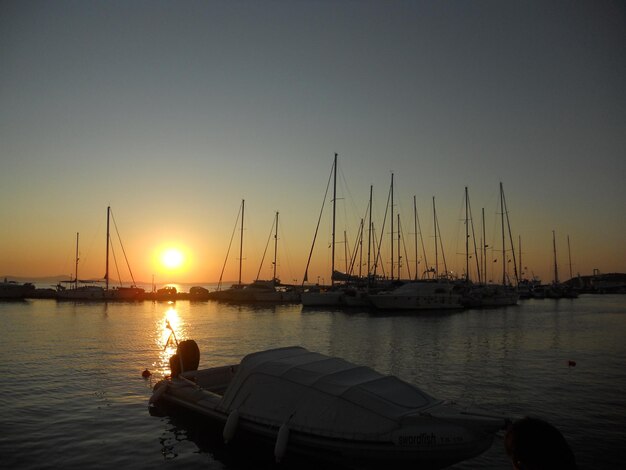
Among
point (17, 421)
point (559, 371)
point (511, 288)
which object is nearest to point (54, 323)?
point (17, 421)

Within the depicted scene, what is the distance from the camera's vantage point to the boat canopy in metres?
11.2

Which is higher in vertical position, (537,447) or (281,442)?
(537,447)

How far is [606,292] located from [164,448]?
223730mm

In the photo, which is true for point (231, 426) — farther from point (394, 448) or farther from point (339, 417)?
point (394, 448)

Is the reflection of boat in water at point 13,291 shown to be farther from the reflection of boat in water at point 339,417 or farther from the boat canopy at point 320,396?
the boat canopy at point 320,396

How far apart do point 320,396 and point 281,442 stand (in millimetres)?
1443

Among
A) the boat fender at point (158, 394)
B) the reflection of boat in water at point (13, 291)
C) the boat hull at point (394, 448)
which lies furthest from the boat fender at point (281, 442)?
the reflection of boat in water at point (13, 291)

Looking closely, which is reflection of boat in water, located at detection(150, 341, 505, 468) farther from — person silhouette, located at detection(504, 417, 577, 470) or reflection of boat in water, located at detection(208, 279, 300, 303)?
reflection of boat in water, located at detection(208, 279, 300, 303)

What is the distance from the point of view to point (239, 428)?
531 inches

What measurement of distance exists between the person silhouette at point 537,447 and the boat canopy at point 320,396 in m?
7.24

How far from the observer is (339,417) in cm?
1134

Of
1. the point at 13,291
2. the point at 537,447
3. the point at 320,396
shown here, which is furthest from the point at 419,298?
the point at 13,291

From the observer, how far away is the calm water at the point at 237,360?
14422mm

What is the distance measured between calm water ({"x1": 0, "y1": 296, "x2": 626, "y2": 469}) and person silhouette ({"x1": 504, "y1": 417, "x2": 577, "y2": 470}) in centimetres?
1028
